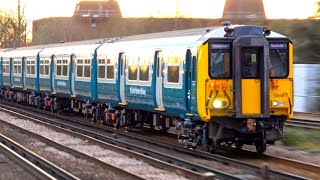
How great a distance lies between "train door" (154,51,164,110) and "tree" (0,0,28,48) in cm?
4967

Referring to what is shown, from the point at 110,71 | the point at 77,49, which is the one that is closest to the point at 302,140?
the point at 110,71

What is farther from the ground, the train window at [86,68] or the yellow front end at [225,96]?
the train window at [86,68]

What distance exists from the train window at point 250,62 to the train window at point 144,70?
12.8 feet

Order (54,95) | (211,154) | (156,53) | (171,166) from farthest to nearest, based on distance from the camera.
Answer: (54,95)
(156,53)
(211,154)
(171,166)

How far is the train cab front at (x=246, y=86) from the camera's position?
1292cm

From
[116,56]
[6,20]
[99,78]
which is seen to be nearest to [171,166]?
[116,56]

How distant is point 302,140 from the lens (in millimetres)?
16891

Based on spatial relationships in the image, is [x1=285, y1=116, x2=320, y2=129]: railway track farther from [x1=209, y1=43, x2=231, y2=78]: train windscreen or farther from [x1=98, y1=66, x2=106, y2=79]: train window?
[x1=209, y1=43, x2=231, y2=78]: train windscreen

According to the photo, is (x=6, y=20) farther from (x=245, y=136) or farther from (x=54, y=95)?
(x=245, y=136)

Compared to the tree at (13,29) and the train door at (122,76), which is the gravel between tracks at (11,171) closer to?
the train door at (122,76)

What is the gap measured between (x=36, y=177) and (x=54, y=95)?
55.1ft

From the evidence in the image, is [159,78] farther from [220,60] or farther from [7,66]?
[7,66]

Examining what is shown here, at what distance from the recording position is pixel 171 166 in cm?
1164

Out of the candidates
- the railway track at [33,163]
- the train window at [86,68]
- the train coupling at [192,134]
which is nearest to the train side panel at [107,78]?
the train window at [86,68]
